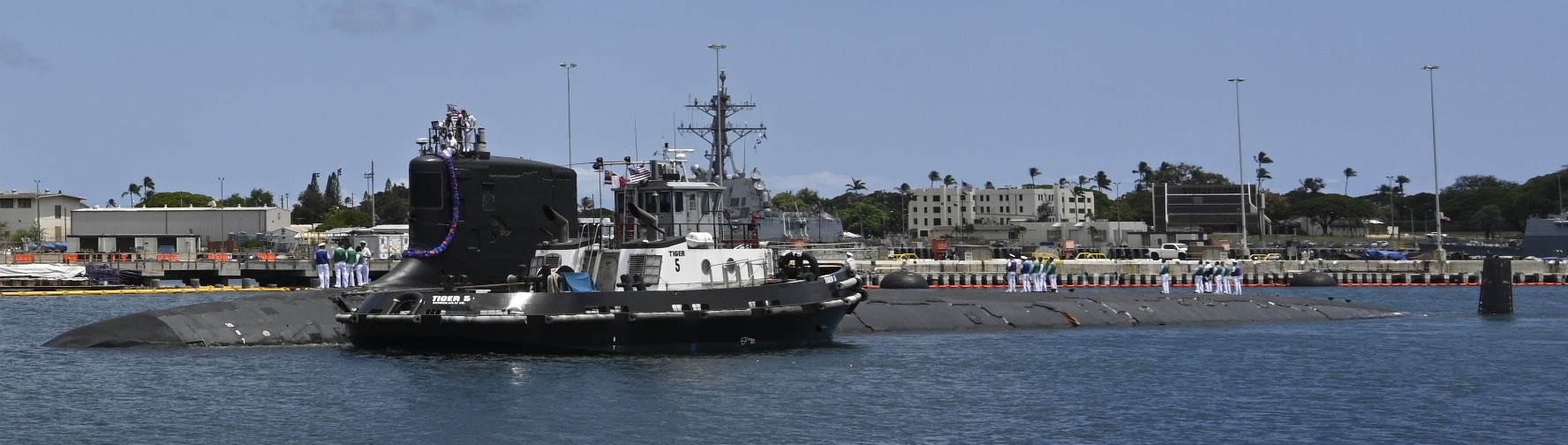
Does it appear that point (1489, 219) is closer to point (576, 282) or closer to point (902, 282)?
point (902, 282)

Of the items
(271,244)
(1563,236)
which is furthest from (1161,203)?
(271,244)

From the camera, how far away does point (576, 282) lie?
28359mm

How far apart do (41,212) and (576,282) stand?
8957 centimetres

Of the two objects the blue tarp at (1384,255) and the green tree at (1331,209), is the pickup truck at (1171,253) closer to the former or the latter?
A: the blue tarp at (1384,255)

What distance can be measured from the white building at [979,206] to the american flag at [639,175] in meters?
113

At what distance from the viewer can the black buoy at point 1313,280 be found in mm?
71000

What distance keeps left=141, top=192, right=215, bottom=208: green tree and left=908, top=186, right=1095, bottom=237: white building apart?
63.3 meters

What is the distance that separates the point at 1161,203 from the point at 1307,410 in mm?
126640

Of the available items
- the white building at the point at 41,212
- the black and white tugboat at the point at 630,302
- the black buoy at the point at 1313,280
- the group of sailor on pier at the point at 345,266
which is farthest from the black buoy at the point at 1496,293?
the white building at the point at 41,212

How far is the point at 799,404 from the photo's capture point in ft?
77.3

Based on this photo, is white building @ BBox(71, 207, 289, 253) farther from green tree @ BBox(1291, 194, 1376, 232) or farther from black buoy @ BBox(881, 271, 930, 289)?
green tree @ BBox(1291, 194, 1376, 232)

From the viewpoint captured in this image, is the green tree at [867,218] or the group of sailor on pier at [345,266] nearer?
the group of sailor on pier at [345,266]

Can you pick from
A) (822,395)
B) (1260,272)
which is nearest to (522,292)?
(822,395)

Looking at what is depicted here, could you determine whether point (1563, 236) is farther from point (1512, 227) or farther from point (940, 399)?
point (940, 399)
